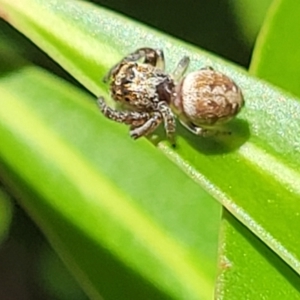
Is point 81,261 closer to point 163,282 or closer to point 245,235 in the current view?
point 163,282

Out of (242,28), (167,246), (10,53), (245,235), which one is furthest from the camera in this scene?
(242,28)

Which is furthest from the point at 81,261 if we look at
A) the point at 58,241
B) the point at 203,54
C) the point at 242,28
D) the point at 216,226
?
the point at 242,28

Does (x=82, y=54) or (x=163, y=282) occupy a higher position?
(x=82, y=54)

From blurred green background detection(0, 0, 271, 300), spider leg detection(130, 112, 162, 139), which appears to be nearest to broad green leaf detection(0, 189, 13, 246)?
blurred green background detection(0, 0, 271, 300)

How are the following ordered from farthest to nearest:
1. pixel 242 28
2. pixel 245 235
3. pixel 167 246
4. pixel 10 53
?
1. pixel 242 28
2. pixel 10 53
3. pixel 167 246
4. pixel 245 235

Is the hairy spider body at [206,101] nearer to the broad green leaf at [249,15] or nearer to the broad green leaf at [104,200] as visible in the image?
the broad green leaf at [104,200]

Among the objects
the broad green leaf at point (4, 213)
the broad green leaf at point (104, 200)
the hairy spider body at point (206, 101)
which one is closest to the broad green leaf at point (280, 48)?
the hairy spider body at point (206, 101)

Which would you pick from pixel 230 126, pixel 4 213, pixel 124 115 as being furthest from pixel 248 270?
pixel 4 213
